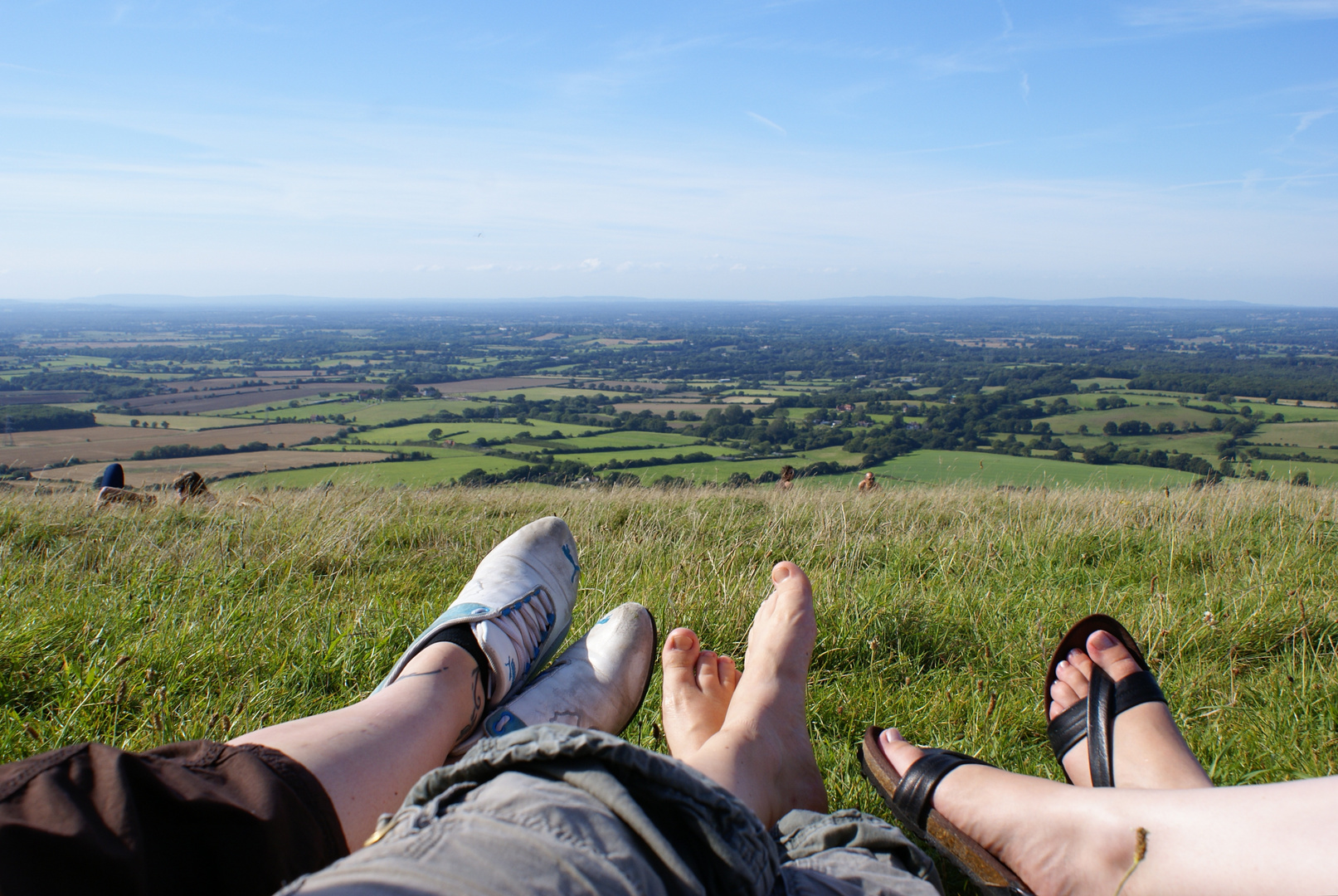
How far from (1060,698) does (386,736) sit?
168 cm

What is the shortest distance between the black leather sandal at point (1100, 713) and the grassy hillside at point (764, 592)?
2.7 inches

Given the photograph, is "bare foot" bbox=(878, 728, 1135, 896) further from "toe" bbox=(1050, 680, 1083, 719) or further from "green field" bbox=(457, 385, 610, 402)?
"green field" bbox=(457, 385, 610, 402)

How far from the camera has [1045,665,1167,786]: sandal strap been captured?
1.63 m

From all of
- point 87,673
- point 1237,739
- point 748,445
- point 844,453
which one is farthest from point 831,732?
point 748,445

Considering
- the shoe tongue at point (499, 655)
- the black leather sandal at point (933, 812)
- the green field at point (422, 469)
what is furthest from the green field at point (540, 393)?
the black leather sandal at point (933, 812)

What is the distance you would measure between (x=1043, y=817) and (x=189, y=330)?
8881cm

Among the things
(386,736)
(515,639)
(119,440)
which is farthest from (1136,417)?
(119,440)

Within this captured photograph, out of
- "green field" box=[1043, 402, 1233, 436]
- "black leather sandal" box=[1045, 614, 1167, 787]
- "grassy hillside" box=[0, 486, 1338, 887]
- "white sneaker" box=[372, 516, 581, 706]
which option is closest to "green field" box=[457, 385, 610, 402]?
"green field" box=[1043, 402, 1233, 436]

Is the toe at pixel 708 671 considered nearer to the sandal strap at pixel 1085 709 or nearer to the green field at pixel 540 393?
the sandal strap at pixel 1085 709

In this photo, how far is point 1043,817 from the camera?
4.26 feet

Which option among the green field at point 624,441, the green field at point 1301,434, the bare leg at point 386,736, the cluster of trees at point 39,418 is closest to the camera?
the bare leg at point 386,736

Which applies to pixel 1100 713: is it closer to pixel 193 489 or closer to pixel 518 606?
pixel 518 606

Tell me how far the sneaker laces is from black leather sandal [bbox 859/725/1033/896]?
97 centimetres

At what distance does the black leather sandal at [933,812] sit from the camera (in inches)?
50.0
